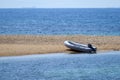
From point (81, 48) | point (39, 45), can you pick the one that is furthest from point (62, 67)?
point (39, 45)

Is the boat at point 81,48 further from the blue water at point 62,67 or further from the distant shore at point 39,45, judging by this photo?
the blue water at point 62,67

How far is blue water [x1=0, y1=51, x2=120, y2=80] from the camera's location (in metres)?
26.2

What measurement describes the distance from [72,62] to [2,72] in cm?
654

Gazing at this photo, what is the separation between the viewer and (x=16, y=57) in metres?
34.1

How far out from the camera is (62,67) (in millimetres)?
29672

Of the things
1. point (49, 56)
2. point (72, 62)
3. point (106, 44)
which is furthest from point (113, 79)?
point (106, 44)

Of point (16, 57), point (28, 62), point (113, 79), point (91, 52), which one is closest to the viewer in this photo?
point (113, 79)

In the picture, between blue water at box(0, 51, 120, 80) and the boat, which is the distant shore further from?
blue water at box(0, 51, 120, 80)

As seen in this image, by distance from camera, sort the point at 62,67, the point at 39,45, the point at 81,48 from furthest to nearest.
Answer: the point at 39,45 → the point at 81,48 → the point at 62,67

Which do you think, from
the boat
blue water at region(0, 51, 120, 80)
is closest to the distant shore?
the boat

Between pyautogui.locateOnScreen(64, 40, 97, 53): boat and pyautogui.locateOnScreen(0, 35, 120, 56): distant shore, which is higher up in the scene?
pyautogui.locateOnScreen(64, 40, 97, 53): boat

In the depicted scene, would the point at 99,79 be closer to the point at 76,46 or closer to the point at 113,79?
the point at 113,79

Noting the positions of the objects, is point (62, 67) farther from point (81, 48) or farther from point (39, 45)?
point (39, 45)

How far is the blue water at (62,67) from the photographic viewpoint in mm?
26234
